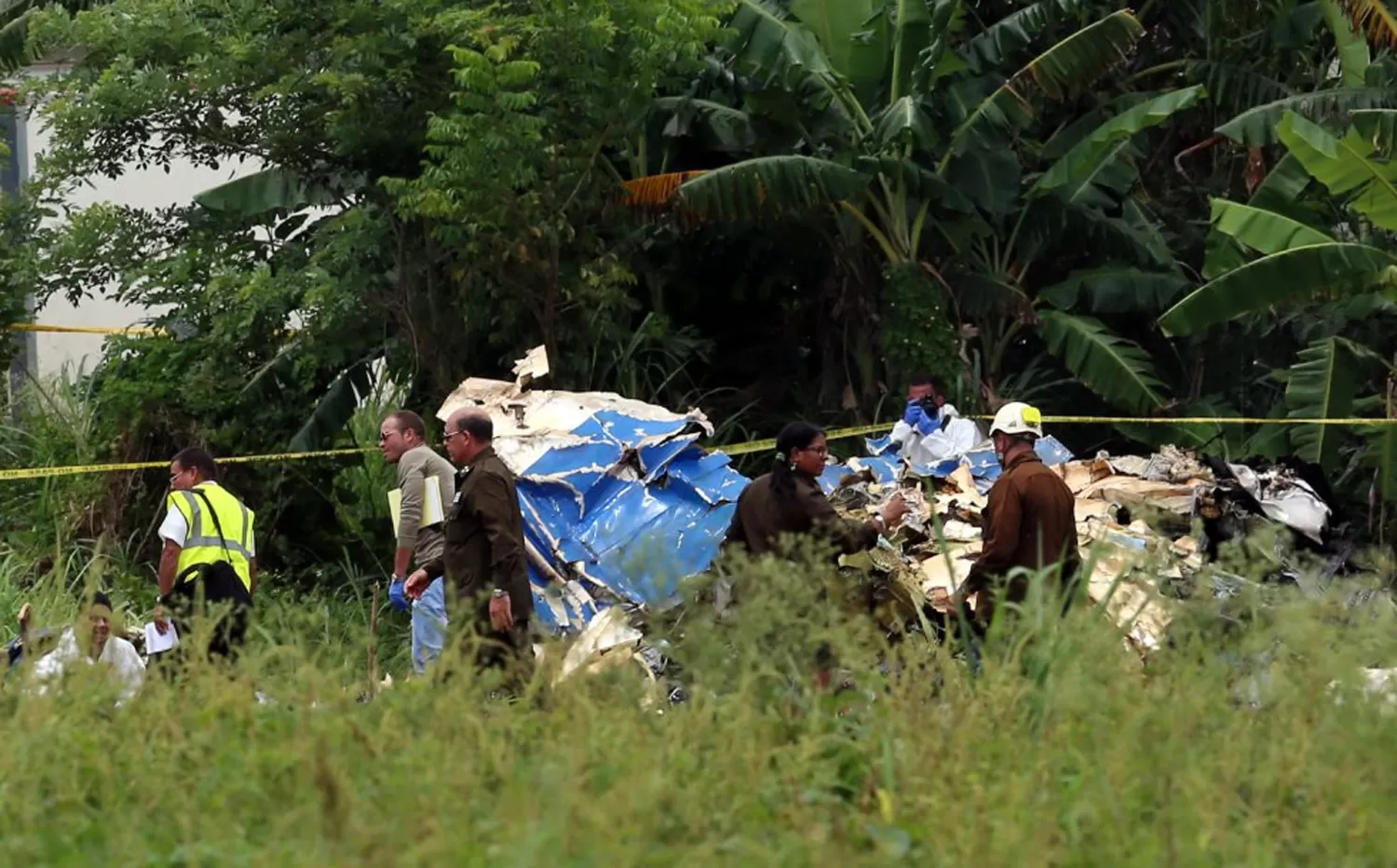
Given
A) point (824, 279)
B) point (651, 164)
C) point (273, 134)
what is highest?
point (273, 134)

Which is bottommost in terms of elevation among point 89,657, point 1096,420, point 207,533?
point 1096,420

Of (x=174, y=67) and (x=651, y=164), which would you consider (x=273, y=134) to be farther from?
(x=651, y=164)

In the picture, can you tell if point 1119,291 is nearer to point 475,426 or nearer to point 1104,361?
point 1104,361

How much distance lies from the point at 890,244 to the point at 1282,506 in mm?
4501

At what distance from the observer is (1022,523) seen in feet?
25.3

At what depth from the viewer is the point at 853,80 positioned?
549 inches

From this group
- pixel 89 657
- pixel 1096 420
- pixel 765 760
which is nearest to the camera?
pixel 765 760

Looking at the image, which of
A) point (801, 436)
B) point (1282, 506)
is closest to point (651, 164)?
point (1282, 506)

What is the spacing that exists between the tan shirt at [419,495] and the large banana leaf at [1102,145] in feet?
20.4

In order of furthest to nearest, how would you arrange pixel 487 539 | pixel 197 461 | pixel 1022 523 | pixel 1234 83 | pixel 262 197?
1. pixel 1234 83
2. pixel 262 197
3. pixel 197 461
4. pixel 487 539
5. pixel 1022 523

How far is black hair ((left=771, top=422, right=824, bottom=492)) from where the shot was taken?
26.5ft

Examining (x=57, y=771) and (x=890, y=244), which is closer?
(x=57, y=771)

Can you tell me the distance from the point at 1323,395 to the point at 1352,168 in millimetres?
1773

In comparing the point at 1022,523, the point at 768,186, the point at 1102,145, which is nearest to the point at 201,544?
the point at 1022,523
